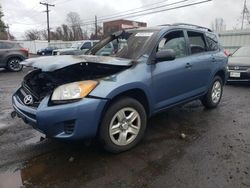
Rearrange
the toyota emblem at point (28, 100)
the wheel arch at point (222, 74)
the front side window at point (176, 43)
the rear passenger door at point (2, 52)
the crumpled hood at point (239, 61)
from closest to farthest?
the toyota emblem at point (28, 100), the front side window at point (176, 43), the wheel arch at point (222, 74), the crumpled hood at point (239, 61), the rear passenger door at point (2, 52)

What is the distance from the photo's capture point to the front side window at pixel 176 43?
14.0 ft

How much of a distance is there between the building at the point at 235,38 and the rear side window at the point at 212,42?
10.9m

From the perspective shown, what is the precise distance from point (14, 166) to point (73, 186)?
37.9 inches

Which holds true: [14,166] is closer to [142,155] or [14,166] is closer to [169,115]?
[142,155]

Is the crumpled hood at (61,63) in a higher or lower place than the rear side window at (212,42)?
lower

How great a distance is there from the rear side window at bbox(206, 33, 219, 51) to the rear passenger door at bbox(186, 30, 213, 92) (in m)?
A: 0.16

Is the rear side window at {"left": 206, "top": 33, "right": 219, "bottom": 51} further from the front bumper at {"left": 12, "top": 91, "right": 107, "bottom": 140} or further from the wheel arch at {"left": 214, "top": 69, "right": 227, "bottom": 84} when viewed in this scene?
the front bumper at {"left": 12, "top": 91, "right": 107, "bottom": 140}

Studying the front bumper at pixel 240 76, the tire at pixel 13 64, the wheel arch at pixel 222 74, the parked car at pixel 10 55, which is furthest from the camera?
the tire at pixel 13 64

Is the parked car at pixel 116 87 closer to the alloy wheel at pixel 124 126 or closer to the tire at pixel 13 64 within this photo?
the alloy wheel at pixel 124 126

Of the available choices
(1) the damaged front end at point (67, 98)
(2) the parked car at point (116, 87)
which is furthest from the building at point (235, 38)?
(1) the damaged front end at point (67, 98)

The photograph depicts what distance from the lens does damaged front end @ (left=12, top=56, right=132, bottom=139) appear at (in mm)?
2959

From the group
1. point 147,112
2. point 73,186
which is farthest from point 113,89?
point 73,186

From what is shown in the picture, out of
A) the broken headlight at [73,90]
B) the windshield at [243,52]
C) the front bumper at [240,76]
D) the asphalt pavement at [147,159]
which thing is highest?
the windshield at [243,52]

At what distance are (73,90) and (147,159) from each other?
1318 millimetres
